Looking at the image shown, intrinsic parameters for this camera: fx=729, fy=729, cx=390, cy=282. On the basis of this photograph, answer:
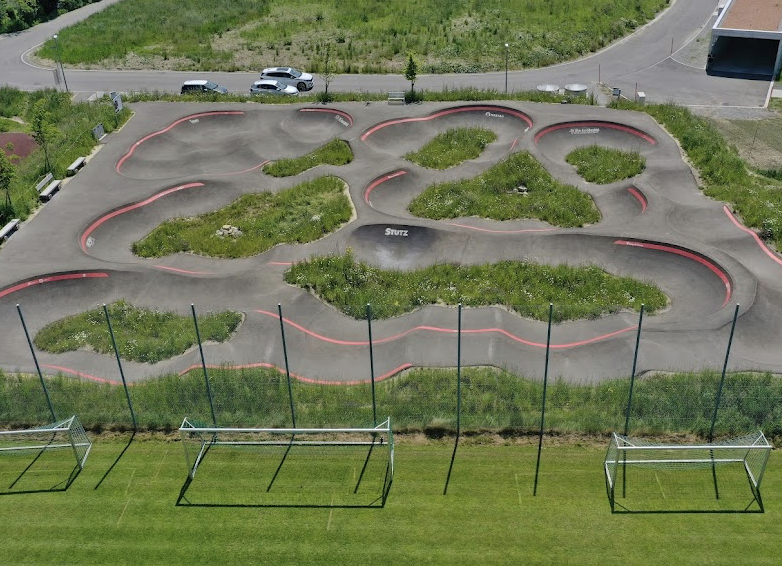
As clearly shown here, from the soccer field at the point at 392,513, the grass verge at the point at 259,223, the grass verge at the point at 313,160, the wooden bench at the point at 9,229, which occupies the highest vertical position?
the grass verge at the point at 313,160

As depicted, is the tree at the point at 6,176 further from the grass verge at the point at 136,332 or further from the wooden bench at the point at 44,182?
the grass verge at the point at 136,332

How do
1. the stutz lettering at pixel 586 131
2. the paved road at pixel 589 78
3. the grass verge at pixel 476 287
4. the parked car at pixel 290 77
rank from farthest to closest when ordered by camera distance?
1. the parked car at pixel 290 77
2. the paved road at pixel 589 78
3. the stutz lettering at pixel 586 131
4. the grass verge at pixel 476 287

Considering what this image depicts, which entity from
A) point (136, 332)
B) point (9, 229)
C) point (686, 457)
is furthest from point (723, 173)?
point (9, 229)

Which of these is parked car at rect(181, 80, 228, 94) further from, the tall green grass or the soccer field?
the soccer field

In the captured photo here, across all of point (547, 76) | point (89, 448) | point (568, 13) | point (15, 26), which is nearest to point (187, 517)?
point (89, 448)

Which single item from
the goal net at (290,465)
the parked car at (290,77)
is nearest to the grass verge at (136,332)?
the goal net at (290,465)

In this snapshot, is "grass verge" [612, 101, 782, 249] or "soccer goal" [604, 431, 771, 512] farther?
"grass verge" [612, 101, 782, 249]

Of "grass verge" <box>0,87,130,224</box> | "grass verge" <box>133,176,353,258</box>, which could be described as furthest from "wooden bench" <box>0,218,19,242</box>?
"grass verge" <box>133,176,353,258</box>
